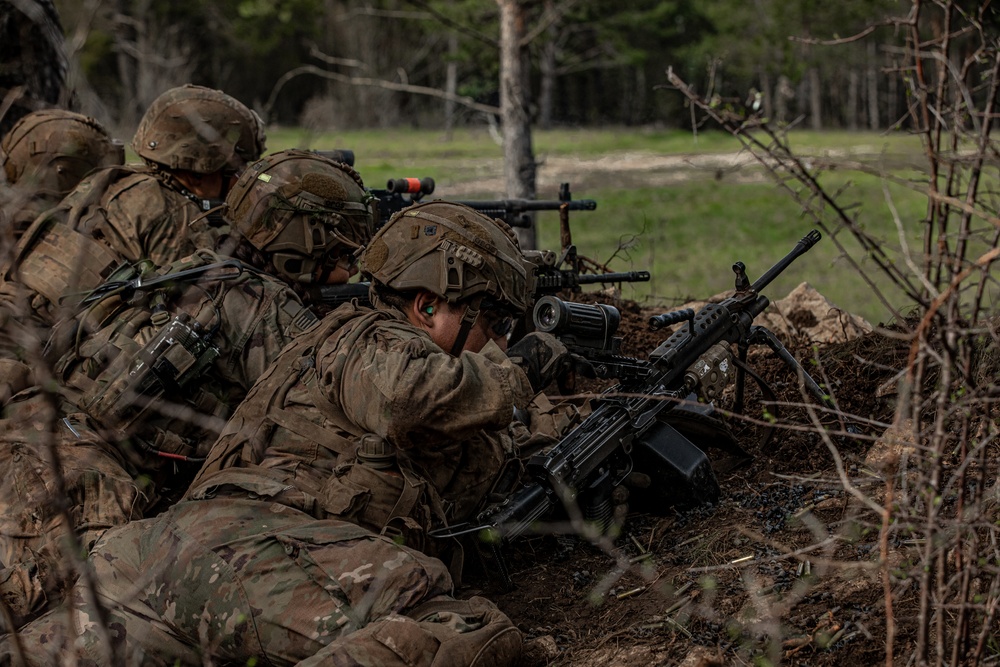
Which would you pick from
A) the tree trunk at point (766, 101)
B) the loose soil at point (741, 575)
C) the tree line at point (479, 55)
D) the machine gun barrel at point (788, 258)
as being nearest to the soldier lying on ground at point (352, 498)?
the loose soil at point (741, 575)

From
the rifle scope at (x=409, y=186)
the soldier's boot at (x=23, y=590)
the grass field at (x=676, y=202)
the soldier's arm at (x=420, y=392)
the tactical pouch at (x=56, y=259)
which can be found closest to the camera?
the soldier's arm at (x=420, y=392)

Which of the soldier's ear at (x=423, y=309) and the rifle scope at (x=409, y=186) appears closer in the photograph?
the soldier's ear at (x=423, y=309)

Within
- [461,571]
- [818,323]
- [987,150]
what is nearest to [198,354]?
[461,571]

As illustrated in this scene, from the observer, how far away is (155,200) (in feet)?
20.7

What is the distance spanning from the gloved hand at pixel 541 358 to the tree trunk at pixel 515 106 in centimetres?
509

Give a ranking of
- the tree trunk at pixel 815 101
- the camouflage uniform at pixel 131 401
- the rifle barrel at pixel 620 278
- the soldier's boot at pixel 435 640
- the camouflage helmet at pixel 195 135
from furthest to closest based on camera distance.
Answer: the tree trunk at pixel 815 101 < the camouflage helmet at pixel 195 135 < the rifle barrel at pixel 620 278 < the camouflage uniform at pixel 131 401 < the soldier's boot at pixel 435 640

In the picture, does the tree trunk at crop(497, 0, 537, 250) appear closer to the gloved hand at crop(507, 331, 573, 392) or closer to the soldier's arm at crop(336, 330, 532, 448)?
the gloved hand at crop(507, 331, 573, 392)

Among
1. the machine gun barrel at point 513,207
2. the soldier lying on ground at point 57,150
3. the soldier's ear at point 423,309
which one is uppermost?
the soldier lying on ground at point 57,150

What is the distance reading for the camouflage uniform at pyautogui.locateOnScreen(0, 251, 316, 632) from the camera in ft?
15.7

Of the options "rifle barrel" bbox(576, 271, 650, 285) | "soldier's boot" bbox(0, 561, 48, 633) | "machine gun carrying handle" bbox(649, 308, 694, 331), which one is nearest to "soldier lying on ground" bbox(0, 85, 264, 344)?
"soldier's boot" bbox(0, 561, 48, 633)

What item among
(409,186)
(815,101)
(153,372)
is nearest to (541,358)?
(153,372)

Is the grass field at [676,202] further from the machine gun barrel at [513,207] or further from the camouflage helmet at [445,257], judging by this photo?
the camouflage helmet at [445,257]

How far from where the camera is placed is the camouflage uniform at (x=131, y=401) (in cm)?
477

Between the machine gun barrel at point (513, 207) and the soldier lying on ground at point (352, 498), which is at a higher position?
the machine gun barrel at point (513, 207)
